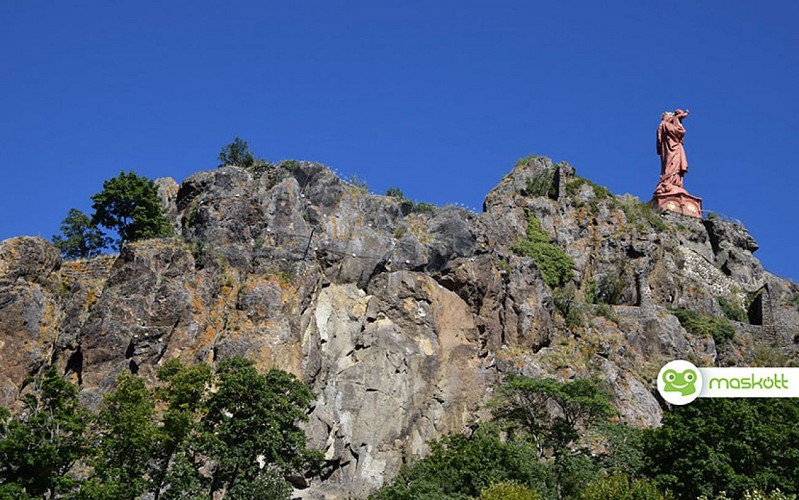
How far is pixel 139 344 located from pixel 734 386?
88.8 ft

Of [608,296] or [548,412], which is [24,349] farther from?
[608,296]

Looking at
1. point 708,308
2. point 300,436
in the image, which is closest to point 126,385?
point 300,436

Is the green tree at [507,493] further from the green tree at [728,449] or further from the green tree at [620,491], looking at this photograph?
the green tree at [728,449]

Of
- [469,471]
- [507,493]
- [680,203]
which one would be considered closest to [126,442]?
[469,471]

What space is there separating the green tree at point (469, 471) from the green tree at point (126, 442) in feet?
36.3

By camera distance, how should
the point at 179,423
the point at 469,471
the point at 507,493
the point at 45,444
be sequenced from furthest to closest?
the point at 469,471 < the point at 507,493 < the point at 179,423 < the point at 45,444

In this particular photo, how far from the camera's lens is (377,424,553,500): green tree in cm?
4488

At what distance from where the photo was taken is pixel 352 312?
177 feet

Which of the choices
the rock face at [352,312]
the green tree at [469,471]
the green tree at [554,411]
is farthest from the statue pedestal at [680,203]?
the green tree at [469,471]

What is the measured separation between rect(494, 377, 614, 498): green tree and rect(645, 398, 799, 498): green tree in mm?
3593

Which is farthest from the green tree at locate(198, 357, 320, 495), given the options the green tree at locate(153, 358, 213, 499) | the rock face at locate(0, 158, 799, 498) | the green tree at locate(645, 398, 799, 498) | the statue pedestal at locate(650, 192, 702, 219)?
the statue pedestal at locate(650, 192, 702, 219)

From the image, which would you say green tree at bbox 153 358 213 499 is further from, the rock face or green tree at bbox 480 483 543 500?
green tree at bbox 480 483 543 500

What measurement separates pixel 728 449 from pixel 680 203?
127 feet

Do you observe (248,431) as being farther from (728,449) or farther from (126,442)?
(728,449)
